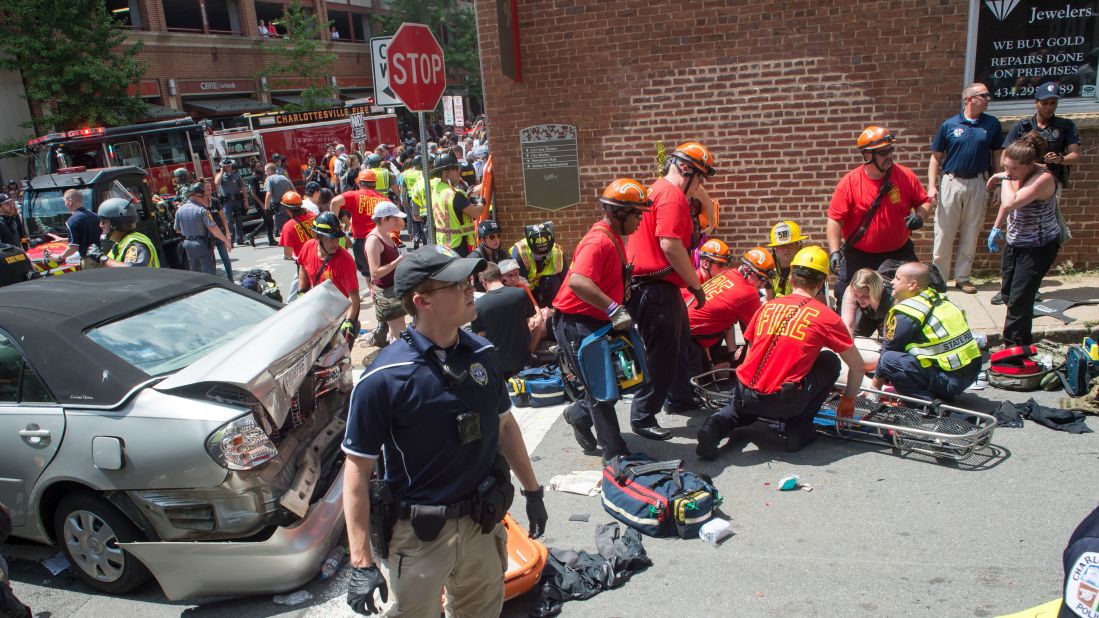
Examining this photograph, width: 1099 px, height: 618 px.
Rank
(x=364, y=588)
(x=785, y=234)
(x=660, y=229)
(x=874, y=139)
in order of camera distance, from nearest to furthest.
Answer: (x=364, y=588) < (x=660, y=229) < (x=874, y=139) < (x=785, y=234)

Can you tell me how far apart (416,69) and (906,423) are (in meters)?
4.72

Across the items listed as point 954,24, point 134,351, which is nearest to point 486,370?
point 134,351

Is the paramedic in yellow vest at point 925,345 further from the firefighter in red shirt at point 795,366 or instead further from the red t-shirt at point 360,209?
the red t-shirt at point 360,209

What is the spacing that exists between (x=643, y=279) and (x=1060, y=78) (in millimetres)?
5751

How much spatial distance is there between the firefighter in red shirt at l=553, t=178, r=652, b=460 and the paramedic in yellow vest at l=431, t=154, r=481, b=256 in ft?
13.1

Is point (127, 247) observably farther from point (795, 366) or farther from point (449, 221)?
point (795, 366)

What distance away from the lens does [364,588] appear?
256 cm

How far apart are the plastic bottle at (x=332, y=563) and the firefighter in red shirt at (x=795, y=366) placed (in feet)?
7.67

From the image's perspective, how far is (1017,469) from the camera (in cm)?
469

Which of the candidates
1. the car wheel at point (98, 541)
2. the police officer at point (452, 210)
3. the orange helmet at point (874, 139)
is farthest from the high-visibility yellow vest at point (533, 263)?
the car wheel at point (98, 541)

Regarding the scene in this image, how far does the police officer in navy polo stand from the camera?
2.65 meters

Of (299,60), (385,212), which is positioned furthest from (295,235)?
(299,60)

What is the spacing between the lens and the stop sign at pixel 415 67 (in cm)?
657

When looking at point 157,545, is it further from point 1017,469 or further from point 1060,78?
point 1060,78
